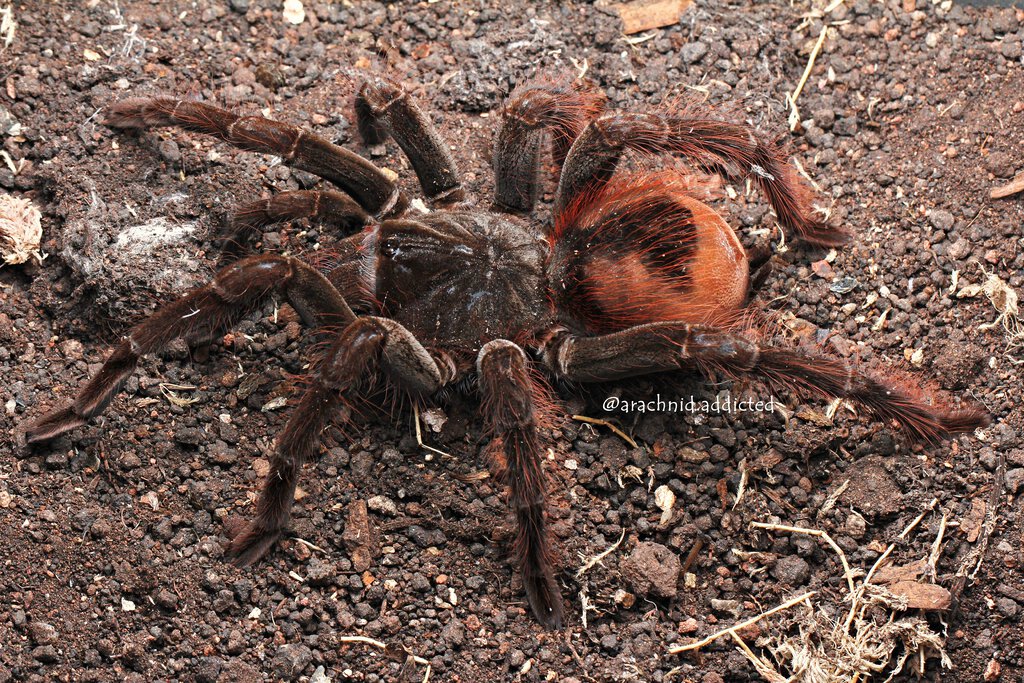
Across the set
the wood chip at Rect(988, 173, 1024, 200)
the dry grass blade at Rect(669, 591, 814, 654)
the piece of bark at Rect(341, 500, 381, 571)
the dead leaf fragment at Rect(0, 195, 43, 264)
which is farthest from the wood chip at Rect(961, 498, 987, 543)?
the dead leaf fragment at Rect(0, 195, 43, 264)

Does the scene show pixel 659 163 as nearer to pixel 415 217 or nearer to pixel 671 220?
pixel 671 220

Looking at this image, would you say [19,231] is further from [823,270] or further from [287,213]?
[823,270]

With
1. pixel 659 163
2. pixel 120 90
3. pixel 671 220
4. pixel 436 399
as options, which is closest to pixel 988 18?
pixel 659 163

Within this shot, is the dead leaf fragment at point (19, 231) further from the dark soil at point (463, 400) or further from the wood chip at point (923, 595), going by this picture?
the wood chip at point (923, 595)

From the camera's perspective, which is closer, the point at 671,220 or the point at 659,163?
the point at 671,220

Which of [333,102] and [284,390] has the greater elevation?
[333,102]

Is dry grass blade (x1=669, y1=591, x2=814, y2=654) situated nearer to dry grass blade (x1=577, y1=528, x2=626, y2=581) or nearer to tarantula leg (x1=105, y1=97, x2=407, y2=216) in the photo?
dry grass blade (x1=577, y1=528, x2=626, y2=581)

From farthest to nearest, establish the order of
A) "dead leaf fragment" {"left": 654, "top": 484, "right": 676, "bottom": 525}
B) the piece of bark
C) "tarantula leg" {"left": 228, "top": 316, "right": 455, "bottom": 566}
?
"dead leaf fragment" {"left": 654, "top": 484, "right": 676, "bottom": 525}
the piece of bark
"tarantula leg" {"left": 228, "top": 316, "right": 455, "bottom": 566}
